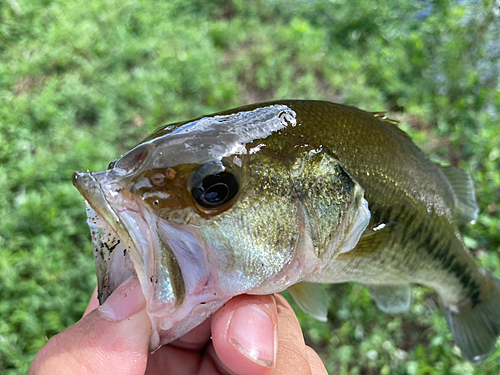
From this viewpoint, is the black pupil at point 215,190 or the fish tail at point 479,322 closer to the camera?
the black pupil at point 215,190

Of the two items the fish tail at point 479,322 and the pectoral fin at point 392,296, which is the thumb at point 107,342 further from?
the fish tail at point 479,322

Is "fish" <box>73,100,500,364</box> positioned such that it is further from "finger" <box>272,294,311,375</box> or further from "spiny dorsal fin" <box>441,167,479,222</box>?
"spiny dorsal fin" <box>441,167,479,222</box>

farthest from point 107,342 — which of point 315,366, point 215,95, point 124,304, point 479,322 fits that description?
point 215,95

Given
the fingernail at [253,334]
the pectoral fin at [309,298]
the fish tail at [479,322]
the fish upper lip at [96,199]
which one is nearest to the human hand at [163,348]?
the fingernail at [253,334]

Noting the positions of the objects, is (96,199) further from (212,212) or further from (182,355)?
(182,355)

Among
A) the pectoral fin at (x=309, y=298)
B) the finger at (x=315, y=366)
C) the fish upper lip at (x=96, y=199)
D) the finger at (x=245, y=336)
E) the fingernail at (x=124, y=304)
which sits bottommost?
the finger at (x=315, y=366)

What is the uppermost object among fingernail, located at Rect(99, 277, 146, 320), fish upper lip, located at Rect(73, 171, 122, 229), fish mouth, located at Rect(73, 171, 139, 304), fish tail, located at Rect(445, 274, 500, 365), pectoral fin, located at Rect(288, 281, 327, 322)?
fish upper lip, located at Rect(73, 171, 122, 229)

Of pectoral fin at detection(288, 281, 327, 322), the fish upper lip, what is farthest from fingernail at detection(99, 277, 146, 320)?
pectoral fin at detection(288, 281, 327, 322)
